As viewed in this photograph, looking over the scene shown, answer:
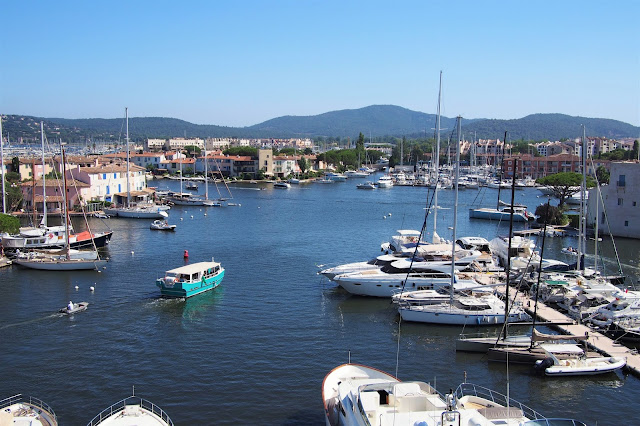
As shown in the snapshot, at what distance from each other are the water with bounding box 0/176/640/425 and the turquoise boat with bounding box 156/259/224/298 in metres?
0.60

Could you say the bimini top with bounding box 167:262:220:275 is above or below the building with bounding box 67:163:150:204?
below

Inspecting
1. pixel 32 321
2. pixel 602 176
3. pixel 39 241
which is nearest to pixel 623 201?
pixel 32 321

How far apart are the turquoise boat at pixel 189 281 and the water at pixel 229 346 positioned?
1.96ft

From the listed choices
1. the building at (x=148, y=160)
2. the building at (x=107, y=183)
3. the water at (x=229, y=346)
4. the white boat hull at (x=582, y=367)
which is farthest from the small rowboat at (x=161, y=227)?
the building at (x=148, y=160)

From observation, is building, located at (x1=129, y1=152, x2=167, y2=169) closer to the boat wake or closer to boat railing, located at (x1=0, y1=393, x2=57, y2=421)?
the boat wake

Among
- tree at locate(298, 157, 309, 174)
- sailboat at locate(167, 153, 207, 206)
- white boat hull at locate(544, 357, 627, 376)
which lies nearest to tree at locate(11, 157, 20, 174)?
sailboat at locate(167, 153, 207, 206)

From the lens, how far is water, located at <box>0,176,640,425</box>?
17.3 meters

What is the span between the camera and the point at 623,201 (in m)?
42.4

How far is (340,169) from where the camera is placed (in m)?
130

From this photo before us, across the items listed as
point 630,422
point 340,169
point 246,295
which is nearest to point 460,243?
point 246,295

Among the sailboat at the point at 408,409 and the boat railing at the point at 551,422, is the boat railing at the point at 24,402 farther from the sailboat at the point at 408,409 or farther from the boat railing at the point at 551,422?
the boat railing at the point at 551,422

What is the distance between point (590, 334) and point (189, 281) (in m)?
17.0

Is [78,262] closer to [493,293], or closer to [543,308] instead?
[493,293]

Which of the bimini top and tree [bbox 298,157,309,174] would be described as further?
tree [bbox 298,157,309,174]
